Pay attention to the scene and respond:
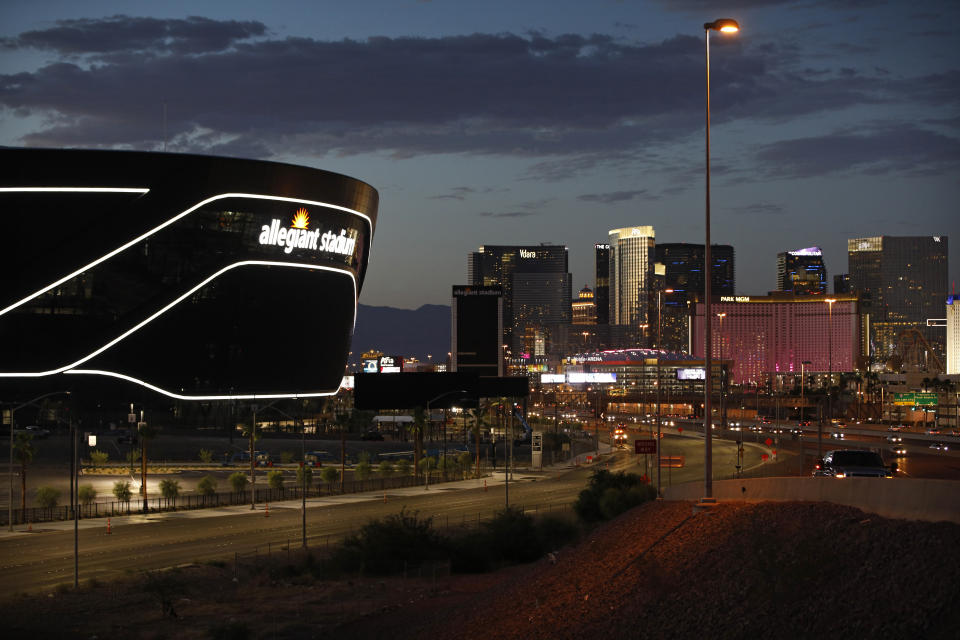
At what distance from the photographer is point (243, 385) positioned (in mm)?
120500

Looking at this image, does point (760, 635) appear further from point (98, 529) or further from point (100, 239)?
point (100, 239)

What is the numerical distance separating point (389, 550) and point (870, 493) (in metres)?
22.7

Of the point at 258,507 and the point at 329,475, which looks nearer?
the point at 258,507

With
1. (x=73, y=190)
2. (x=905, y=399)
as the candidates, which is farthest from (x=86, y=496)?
(x=905, y=399)

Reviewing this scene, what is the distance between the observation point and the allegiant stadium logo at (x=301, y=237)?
11600 centimetres

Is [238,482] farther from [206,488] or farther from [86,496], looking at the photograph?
[86,496]

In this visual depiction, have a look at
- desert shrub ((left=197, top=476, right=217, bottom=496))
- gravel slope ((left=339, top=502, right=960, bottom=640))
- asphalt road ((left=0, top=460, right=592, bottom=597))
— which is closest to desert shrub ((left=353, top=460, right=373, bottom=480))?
asphalt road ((left=0, top=460, right=592, bottom=597))

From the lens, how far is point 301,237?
11962 cm

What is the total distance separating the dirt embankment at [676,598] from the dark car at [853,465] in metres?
11.9

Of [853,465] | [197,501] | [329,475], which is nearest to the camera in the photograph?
[853,465]

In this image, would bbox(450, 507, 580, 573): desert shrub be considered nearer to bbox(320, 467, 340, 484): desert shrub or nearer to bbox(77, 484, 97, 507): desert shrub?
bbox(77, 484, 97, 507): desert shrub

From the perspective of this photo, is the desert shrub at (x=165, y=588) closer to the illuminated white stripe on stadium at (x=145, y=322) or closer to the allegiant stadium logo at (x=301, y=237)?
the illuminated white stripe on stadium at (x=145, y=322)

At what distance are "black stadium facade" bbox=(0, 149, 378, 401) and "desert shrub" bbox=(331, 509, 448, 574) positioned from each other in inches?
2695

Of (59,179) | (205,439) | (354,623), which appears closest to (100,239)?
(59,179)
